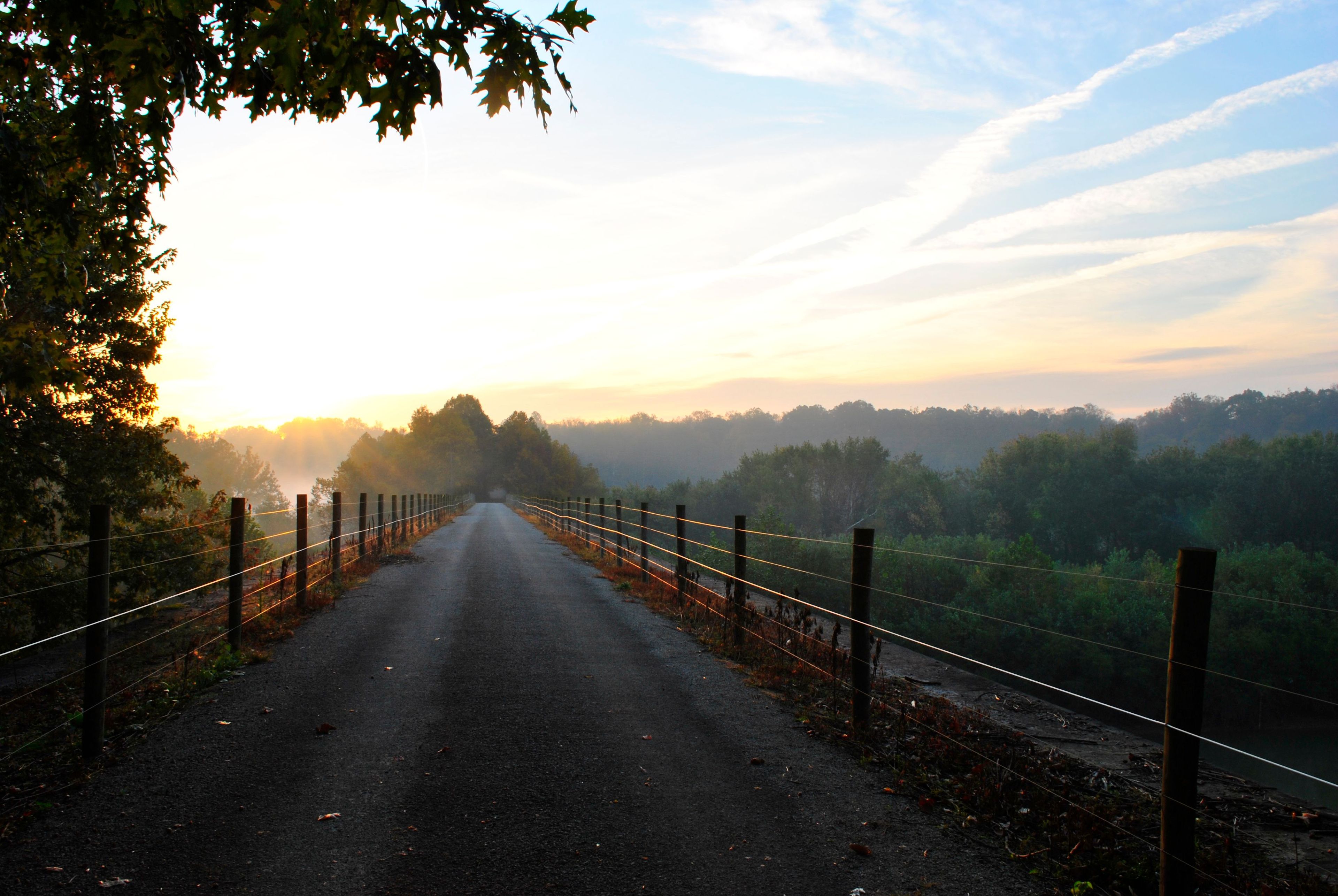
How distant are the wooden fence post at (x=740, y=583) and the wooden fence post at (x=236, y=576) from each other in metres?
4.99

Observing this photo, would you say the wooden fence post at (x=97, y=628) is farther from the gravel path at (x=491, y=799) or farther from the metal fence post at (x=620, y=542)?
the metal fence post at (x=620, y=542)

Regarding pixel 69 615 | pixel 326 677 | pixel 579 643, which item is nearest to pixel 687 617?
pixel 579 643

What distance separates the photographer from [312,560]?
52.0 feet

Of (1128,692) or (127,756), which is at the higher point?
(127,756)

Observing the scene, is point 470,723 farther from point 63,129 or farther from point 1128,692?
point 1128,692

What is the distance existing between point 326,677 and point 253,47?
4.89 metres

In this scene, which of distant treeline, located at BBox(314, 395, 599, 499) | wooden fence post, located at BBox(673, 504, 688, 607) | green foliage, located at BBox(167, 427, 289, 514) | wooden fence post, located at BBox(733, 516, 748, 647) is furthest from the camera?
green foliage, located at BBox(167, 427, 289, 514)

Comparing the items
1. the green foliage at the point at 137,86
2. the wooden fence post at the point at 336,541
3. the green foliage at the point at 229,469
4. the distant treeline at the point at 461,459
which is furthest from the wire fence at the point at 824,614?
the green foliage at the point at 229,469

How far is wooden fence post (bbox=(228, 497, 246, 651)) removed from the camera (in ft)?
25.2

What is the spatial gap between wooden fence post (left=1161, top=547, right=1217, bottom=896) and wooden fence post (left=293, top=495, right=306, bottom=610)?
375 inches

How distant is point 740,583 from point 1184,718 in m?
5.39

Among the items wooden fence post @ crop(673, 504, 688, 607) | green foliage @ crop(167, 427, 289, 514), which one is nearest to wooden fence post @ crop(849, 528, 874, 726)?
wooden fence post @ crop(673, 504, 688, 607)

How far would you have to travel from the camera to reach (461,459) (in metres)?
97.3

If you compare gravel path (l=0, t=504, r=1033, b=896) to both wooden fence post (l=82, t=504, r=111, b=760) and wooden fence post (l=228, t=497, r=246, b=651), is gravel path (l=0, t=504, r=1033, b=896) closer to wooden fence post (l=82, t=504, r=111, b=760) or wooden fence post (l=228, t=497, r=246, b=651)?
wooden fence post (l=82, t=504, r=111, b=760)
